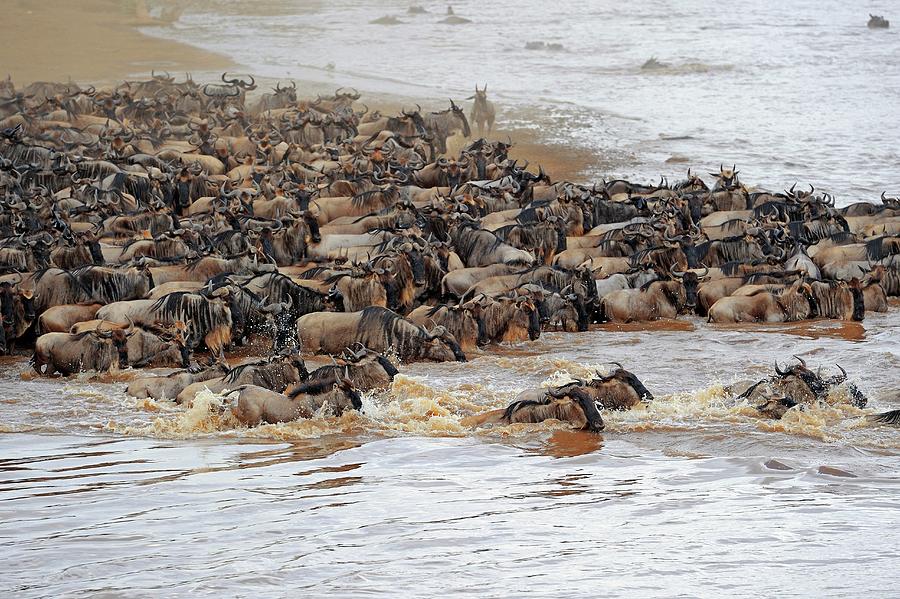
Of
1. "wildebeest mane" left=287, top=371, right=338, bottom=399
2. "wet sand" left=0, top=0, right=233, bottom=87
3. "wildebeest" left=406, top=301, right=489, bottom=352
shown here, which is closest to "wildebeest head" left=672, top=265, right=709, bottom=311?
"wildebeest" left=406, top=301, right=489, bottom=352

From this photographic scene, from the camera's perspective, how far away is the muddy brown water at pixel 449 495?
17.6ft

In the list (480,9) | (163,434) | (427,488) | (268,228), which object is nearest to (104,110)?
(268,228)

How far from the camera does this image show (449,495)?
6703 mm

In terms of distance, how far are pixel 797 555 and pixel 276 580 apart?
231 centimetres

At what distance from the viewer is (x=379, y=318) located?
10578 millimetres

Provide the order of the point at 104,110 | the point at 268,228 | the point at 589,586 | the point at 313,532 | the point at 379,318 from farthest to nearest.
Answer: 1. the point at 104,110
2. the point at 268,228
3. the point at 379,318
4. the point at 313,532
5. the point at 589,586

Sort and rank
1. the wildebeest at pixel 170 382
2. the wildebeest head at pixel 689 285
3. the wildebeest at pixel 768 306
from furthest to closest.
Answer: the wildebeest head at pixel 689 285
the wildebeest at pixel 768 306
the wildebeest at pixel 170 382

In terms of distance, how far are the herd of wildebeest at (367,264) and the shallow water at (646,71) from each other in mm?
5244

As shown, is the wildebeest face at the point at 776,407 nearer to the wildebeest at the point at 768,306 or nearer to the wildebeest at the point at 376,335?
the wildebeest at the point at 376,335

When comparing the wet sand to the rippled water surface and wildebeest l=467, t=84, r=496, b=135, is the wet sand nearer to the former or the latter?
wildebeest l=467, t=84, r=496, b=135

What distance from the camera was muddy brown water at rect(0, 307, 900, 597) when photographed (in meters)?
5.35

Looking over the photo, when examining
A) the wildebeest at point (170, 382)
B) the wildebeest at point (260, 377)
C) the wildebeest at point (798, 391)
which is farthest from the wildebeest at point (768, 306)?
the wildebeest at point (170, 382)

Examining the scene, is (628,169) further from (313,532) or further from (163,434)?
(313,532)

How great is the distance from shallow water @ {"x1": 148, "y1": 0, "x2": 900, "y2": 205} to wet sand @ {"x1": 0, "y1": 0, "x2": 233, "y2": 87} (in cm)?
185
